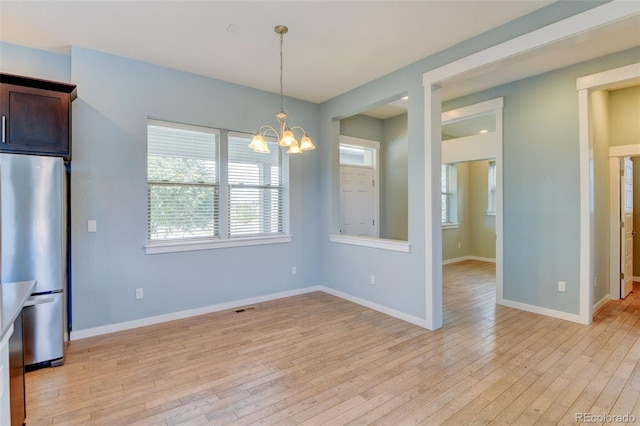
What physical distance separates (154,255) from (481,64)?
13.4 ft

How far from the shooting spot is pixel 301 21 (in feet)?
9.34

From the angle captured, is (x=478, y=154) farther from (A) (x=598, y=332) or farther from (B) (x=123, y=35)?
(B) (x=123, y=35)

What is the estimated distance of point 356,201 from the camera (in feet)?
19.6

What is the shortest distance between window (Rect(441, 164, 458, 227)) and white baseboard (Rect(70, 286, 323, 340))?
14.7 feet

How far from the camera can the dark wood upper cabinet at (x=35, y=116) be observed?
8.80 feet

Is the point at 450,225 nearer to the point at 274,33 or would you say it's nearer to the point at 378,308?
the point at 378,308

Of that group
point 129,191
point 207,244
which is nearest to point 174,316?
point 207,244

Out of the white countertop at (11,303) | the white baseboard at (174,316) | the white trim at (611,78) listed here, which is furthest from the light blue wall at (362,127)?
the white countertop at (11,303)

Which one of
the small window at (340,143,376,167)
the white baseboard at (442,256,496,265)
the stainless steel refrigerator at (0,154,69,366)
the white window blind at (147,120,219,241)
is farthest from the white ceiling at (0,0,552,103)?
the white baseboard at (442,256,496,265)

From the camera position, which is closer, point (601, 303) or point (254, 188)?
point (601, 303)

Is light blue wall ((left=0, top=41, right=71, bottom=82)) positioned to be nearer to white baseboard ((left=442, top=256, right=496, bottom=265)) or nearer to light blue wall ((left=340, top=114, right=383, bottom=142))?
light blue wall ((left=340, top=114, right=383, bottom=142))

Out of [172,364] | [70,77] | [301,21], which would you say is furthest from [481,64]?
[70,77]

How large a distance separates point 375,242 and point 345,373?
196 cm

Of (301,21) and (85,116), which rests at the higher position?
(301,21)
